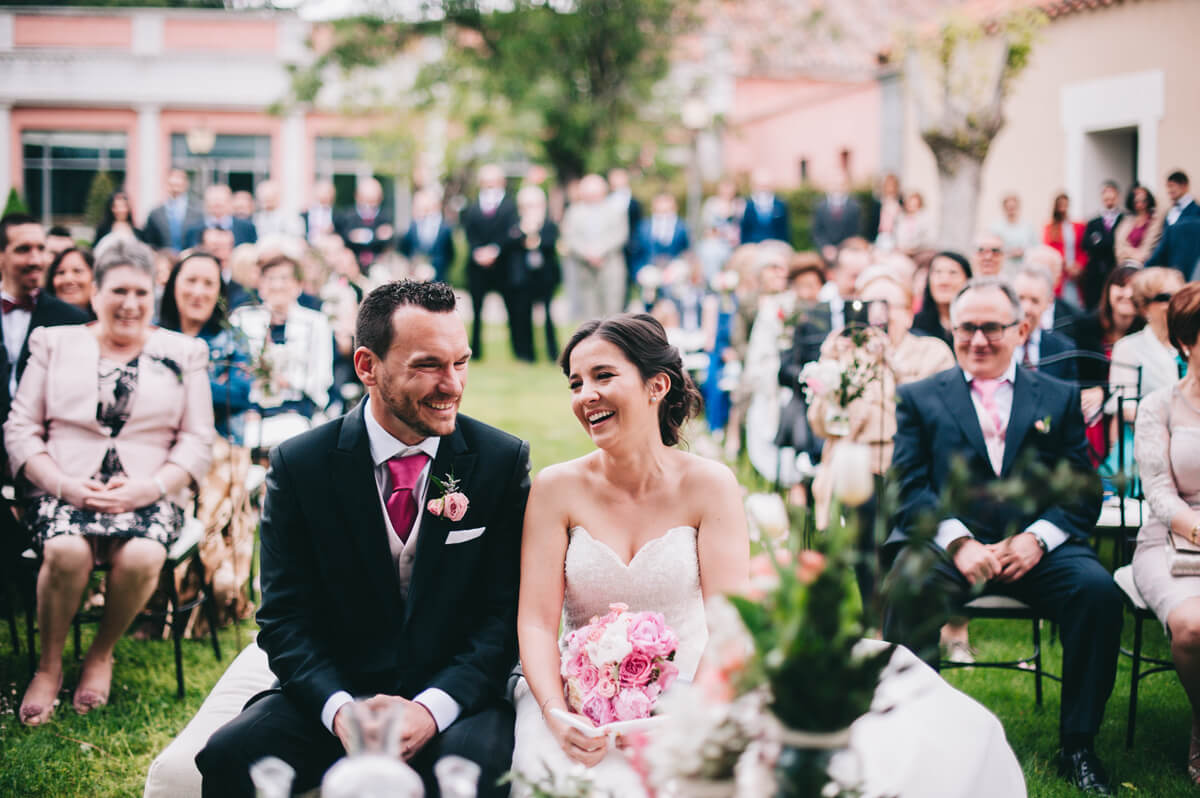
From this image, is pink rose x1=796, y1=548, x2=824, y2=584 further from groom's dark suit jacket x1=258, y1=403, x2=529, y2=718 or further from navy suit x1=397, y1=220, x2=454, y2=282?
navy suit x1=397, y1=220, x2=454, y2=282

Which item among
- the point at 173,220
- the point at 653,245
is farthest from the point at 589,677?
the point at 653,245

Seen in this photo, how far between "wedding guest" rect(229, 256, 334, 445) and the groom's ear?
2857mm

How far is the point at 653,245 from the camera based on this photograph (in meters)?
14.7

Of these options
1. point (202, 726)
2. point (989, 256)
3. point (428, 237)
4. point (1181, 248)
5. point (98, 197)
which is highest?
point (98, 197)

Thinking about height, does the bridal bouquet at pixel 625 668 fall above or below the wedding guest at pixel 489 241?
below

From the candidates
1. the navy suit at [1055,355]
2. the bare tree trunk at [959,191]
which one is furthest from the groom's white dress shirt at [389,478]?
the bare tree trunk at [959,191]

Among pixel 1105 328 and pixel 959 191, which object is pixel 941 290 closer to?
pixel 1105 328

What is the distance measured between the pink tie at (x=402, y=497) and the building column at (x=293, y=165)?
2783 centimetres

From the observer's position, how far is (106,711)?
4281mm

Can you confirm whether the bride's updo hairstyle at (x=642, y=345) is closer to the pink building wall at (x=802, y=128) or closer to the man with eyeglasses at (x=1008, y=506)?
the man with eyeglasses at (x=1008, y=506)

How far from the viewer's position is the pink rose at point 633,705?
112 inches

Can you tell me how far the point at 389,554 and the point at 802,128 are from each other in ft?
79.9

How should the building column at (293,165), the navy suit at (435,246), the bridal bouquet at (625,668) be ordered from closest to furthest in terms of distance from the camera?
the bridal bouquet at (625,668)
the navy suit at (435,246)
the building column at (293,165)

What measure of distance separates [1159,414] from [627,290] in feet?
36.3
